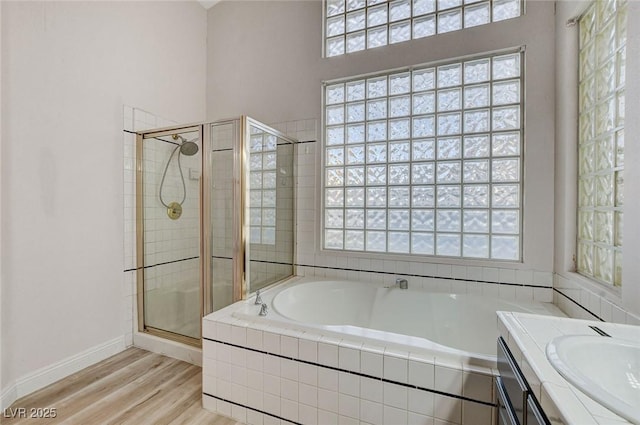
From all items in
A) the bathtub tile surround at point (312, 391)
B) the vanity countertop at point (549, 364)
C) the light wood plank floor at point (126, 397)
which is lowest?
the light wood plank floor at point (126, 397)

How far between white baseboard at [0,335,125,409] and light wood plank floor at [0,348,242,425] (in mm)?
33

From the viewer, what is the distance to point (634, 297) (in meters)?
1.09

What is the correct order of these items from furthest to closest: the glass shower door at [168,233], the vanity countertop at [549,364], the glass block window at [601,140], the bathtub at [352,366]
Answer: the glass shower door at [168,233]
the glass block window at [601,140]
the bathtub at [352,366]
the vanity countertop at [549,364]

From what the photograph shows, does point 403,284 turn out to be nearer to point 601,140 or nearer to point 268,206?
point 268,206

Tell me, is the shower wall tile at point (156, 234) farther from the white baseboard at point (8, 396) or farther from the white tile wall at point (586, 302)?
Answer: the white tile wall at point (586, 302)

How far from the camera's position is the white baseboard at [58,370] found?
1578 mm

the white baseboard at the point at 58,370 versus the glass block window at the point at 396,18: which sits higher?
the glass block window at the point at 396,18

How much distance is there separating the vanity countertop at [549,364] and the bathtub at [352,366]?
304 millimetres

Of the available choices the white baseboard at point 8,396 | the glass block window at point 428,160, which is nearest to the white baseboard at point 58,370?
the white baseboard at point 8,396

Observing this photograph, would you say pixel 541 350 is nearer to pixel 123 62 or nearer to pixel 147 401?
pixel 147 401

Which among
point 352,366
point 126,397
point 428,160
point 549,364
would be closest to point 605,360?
point 549,364

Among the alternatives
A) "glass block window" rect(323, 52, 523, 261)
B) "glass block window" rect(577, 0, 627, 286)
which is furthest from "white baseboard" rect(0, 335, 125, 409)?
"glass block window" rect(577, 0, 627, 286)

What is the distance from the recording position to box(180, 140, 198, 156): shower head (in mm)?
2142

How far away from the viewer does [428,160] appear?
2.14 meters
